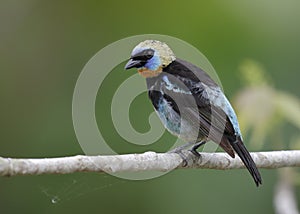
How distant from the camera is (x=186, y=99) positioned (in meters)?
3.99

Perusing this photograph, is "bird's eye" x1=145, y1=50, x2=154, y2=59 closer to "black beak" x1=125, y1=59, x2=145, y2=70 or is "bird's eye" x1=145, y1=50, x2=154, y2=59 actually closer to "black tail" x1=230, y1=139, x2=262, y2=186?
"black beak" x1=125, y1=59, x2=145, y2=70

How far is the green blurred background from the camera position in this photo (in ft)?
19.4

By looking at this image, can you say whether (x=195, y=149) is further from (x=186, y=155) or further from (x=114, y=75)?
(x=114, y=75)

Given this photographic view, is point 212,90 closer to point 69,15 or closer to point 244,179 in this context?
point 244,179

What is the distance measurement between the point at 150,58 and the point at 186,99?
311mm

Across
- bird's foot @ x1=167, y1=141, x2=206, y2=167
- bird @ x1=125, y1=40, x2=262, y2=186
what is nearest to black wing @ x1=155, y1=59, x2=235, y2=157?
bird @ x1=125, y1=40, x2=262, y2=186

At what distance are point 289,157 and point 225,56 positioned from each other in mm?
2652

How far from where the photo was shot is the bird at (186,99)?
3.87 m

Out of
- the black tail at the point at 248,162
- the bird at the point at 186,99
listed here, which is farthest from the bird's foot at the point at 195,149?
the black tail at the point at 248,162

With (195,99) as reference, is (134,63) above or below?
above

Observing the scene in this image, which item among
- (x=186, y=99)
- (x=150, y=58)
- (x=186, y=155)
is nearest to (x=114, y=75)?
(x=150, y=58)

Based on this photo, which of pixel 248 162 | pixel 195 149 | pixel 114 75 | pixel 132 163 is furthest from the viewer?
pixel 114 75

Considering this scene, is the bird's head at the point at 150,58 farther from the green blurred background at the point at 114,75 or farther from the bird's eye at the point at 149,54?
the green blurred background at the point at 114,75

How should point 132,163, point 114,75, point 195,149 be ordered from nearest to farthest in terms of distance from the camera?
1. point 132,163
2. point 195,149
3. point 114,75
